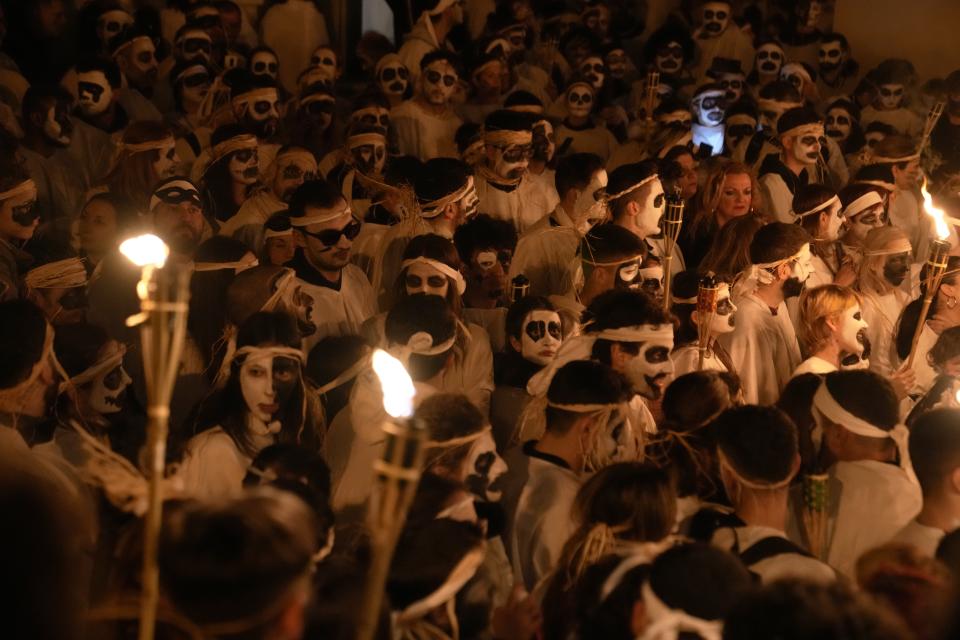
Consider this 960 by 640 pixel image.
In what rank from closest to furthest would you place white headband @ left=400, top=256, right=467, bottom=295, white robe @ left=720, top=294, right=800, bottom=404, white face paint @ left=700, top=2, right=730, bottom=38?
white headband @ left=400, top=256, right=467, bottom=295
white robe @ left=720, top=294, right=800, bottom=404
white face paint @ left=700, top=2, right=730, bottom=38

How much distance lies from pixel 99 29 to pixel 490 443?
765cm

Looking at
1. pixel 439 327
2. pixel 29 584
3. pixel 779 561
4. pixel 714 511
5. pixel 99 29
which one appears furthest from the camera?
pixel 99 29

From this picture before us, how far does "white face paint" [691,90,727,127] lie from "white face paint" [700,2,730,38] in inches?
105

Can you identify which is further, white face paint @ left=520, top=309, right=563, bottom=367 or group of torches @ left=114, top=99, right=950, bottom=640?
white face paint @ left=520, top=309, right=563, bottom=367

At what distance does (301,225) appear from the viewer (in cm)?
610

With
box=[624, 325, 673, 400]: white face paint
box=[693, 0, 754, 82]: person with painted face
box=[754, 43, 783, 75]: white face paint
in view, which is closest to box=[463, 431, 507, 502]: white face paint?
box=[624, 325, 673, 400]: white face paint

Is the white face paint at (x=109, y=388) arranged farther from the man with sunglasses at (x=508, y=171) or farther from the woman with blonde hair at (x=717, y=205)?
the woman with blonde hair at (x=717, y=205)

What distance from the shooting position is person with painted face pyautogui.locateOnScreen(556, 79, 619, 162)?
1041cm

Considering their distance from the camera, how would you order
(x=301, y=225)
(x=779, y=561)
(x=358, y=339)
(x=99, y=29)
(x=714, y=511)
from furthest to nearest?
(x=99, y=29)
(x=301, y=225)
(x=358, y=339)
(x=714, y=511)
(x=779, y=561)

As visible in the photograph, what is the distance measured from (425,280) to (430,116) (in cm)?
420

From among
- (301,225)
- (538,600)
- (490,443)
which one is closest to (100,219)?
(301,225)

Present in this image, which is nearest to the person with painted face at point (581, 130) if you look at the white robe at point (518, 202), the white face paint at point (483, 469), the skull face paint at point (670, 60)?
the white robe at point (518, 202)

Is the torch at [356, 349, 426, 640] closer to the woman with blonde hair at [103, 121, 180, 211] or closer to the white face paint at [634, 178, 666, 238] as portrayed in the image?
the white face paint at [634, 178, 666, 238]

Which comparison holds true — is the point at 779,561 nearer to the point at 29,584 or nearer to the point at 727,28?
the point at 29,584
